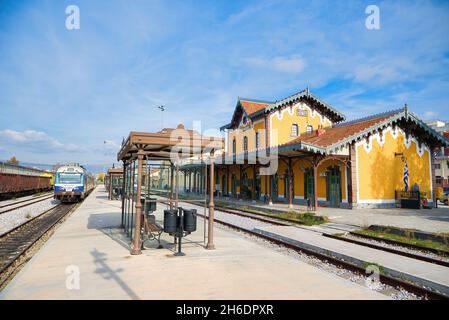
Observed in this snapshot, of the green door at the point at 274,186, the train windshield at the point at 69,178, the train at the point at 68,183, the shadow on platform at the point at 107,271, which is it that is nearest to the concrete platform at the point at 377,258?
the shadow on platform at the point at 107,271

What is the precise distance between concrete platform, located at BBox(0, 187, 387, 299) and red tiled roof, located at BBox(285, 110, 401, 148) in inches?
545

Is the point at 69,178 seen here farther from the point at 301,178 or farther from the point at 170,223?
the point at 170,223

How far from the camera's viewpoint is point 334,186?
19984 millimetres

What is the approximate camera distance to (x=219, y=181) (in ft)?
118

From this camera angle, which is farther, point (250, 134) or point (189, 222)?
point (250, 134)

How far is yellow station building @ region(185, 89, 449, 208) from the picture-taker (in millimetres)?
18625

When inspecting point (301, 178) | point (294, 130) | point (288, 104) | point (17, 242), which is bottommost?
point (17, 242)

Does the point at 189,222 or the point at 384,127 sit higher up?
the point at 384,127

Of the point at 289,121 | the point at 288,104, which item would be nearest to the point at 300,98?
the point at 288,104

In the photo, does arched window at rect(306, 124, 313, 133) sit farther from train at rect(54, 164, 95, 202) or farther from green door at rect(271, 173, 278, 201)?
train at rect(54, 164, 95, 202)

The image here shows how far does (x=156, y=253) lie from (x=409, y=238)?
803cm

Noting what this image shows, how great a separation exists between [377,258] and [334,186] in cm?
1347
